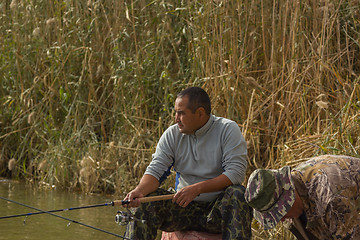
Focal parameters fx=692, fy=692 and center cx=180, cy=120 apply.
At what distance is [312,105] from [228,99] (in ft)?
2.17

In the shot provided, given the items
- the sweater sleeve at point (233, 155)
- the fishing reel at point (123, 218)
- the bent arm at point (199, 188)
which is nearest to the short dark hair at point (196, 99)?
the sweater sleeve at point (233, 155)

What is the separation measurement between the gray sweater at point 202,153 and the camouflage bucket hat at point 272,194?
2.58 feet

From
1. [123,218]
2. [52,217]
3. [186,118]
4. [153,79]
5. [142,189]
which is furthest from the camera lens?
[153,79]

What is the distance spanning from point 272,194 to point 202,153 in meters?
1.05

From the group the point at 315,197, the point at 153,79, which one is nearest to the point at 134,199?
the point at 315,197

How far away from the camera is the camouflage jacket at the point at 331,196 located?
2977mm

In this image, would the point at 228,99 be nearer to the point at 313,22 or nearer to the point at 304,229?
the point at 313,22

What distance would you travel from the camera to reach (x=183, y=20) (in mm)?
6574

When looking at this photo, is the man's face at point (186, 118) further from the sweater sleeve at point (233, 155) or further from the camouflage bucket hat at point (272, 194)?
the camouflage bucket hat at point (272, 194)

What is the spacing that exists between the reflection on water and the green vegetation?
0.21 metres

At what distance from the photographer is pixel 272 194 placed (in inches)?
120

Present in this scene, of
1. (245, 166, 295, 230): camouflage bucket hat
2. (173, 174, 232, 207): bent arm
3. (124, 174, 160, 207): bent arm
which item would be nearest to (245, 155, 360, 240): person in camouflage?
(245, 166, 295, 230): camouflage bucket hat

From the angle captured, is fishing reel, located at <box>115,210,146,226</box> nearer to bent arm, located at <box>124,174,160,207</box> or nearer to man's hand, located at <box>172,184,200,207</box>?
bent arm, located at <box>124,174,160,207</box>

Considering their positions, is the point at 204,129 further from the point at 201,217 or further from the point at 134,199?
the point at 134,199
